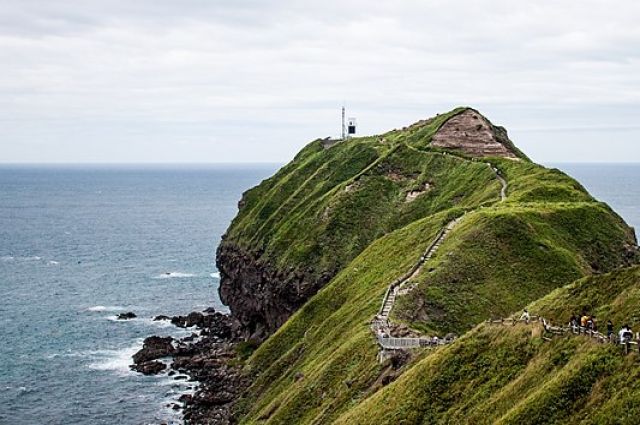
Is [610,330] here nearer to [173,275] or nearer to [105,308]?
[105,308]

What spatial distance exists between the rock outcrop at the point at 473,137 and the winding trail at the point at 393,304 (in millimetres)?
36561

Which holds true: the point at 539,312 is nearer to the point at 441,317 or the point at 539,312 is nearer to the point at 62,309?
the point at 441,317

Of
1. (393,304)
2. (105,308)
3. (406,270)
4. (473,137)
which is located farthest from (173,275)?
(393,304)

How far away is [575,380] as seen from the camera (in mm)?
35562

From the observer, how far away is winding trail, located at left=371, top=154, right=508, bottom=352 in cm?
5638

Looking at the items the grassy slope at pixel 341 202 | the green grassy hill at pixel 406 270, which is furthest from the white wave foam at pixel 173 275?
the green grassy hill at pixel 406 270

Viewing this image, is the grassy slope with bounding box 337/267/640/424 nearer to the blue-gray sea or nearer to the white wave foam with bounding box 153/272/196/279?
the blue-gray sea

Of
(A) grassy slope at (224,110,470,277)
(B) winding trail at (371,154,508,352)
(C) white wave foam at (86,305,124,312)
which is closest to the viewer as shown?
(B) winding trail at (371,154,508,352)

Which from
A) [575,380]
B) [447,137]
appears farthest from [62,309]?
[575,380]

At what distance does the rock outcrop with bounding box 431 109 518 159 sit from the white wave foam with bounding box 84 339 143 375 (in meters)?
59.0

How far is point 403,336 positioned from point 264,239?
2678 inches

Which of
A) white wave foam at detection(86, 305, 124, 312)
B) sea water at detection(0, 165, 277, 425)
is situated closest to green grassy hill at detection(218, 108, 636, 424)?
sea water at detection(0, 165, 277, 425)

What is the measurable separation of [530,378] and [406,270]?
38.5m

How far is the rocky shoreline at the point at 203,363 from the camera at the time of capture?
9388 centimetres
